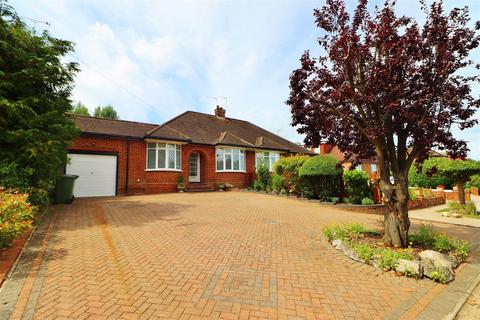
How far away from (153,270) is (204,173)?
580 inches

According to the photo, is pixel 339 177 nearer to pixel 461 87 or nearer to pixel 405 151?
pixel 405 151

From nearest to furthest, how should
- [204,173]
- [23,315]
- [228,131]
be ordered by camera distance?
[23,315] → [204,173] → [228,131]

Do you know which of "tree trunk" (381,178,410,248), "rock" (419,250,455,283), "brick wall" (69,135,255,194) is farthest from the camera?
"brick wall" (69,135,255,194)

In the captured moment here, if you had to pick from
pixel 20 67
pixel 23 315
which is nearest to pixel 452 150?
pixel 23 315

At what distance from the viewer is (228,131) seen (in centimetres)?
2189

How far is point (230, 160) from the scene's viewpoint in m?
19.3

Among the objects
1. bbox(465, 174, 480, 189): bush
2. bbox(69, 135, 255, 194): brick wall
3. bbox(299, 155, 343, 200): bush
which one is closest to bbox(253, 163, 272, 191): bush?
bbox(69, 135, 255, 194): brick wall

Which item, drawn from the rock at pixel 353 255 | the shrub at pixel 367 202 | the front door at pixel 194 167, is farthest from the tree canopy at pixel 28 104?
the shrub at pixel 367 202

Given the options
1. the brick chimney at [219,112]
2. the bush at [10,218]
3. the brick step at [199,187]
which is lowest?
the bush at [10,218]

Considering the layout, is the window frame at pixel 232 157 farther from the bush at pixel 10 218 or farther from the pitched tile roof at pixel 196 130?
the bush at pixel 10 218

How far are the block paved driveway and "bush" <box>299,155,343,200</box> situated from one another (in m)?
5.94

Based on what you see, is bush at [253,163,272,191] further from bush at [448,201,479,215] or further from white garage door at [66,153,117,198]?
bush at [448,201,479,215]

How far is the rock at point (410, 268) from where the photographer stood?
13.3ft

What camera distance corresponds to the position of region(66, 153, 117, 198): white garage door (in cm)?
1379
